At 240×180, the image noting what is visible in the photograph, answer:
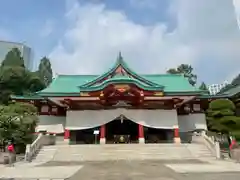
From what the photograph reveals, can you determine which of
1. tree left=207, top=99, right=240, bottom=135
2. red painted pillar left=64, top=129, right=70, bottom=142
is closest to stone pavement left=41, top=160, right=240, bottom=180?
tree left=207, top=99, right=240, bottom=135

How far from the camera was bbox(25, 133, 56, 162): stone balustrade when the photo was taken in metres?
15.3

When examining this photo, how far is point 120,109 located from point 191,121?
25.3 feet

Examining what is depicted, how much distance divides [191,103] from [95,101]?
10.1 meters

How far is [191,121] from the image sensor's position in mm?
24188

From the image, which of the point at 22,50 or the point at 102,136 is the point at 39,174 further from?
the point at 22,50

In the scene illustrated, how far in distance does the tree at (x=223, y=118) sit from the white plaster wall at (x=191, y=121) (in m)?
2.82

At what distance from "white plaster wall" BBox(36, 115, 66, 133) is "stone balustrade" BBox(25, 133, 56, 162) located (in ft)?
7.63

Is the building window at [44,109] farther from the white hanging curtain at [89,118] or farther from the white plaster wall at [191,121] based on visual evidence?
the white plaster wall at [191,121]

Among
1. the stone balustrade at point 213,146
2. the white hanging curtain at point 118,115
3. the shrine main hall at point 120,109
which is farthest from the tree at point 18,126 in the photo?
the stone balustrade at point 213,146

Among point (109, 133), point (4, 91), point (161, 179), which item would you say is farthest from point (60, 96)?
point (4, 91)

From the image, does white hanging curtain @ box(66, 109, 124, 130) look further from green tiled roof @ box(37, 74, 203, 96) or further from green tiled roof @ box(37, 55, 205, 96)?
green tiled roof @ box(37, 74, 203, 96)

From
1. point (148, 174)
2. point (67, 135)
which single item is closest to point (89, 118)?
point (67, 135)

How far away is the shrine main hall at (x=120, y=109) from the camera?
2095 cm

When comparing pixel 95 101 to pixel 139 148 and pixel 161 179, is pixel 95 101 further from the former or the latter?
pixel 161 179
